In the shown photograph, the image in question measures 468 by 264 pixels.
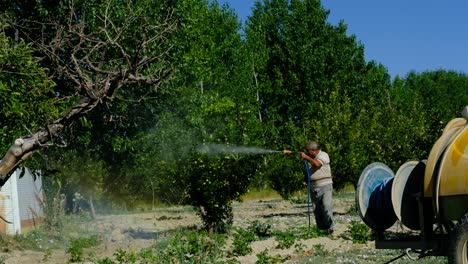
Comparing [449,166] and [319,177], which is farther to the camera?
[319,177]

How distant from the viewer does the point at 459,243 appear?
8.51 meters

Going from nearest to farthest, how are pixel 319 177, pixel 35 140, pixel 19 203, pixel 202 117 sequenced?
pixel 35 140
pixel 319 177
pixel 202 117
pixel 19 203

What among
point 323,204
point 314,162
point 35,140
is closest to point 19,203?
point 323,204

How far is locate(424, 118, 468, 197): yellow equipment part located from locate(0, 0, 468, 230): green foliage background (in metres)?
3.85

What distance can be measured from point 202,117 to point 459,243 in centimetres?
1533

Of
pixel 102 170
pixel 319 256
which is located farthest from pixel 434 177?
pixel 102 170

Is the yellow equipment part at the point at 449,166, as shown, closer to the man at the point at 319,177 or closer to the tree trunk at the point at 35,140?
the tree trunk at the point at 35,140

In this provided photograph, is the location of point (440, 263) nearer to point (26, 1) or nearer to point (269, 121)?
point (26, 1)

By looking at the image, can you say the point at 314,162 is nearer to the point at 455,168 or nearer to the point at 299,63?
the point at 455,168

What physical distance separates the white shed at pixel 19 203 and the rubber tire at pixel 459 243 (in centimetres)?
1392

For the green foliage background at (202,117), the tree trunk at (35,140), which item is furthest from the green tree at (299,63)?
the tree trunk at (35,140)

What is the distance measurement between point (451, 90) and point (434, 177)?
78.1 meters

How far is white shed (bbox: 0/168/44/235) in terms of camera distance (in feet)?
72.2

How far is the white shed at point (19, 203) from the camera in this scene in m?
22.0
